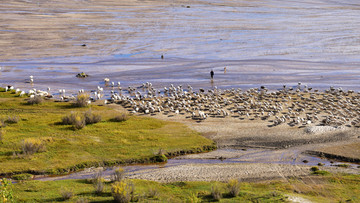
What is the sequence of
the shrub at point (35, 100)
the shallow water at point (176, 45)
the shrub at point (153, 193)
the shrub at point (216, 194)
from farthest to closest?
the shallow water at point (176, 45) < the shrub at point (35, 100) < the shrub at point (153, 193) < the shrub at point (216, 194)

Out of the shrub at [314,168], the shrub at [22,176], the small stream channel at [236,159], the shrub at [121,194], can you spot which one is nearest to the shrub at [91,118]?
the small stream channel at [236,159]

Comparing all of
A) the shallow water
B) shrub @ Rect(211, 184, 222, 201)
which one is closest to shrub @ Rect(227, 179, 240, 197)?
shrub @ Rect(211, 184, 222, 201)

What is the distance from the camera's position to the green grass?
24.0 m

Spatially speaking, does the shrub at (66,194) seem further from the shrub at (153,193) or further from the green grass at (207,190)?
the shrub at (153,193)

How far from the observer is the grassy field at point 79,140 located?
3047 cm

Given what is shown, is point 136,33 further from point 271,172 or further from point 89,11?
point 271,172

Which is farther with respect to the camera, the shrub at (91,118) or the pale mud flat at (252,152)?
the shrub at (91,118)

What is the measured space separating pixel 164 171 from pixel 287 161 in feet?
31.1

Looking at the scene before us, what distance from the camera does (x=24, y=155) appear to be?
30.7m

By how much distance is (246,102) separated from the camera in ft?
154

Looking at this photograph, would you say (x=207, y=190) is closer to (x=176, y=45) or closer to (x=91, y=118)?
(x=91, y=118)

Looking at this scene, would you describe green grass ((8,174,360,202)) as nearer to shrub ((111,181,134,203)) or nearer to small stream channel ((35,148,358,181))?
shrub ((111,181,134,203))

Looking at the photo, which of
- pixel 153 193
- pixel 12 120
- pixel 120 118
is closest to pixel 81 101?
pixel 120 118

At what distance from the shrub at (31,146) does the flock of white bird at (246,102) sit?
549 inches
